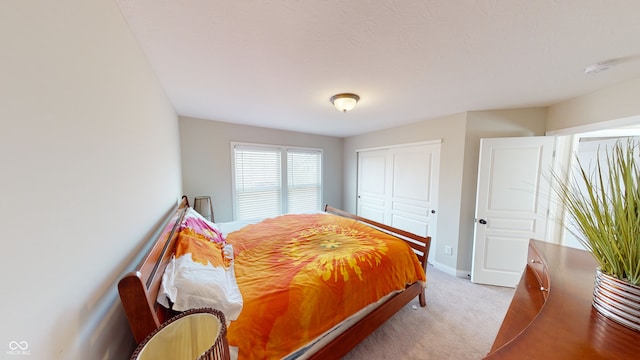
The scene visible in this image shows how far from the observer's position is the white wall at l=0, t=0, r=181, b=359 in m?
0.45

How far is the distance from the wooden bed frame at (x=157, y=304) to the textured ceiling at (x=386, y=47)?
49.5 inches

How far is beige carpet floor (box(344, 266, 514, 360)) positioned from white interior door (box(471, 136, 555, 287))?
0.29 m

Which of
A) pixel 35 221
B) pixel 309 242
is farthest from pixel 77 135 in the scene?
pixel 309 242

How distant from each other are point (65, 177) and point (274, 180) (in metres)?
3.40

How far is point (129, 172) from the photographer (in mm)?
1085

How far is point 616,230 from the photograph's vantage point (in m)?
0.75

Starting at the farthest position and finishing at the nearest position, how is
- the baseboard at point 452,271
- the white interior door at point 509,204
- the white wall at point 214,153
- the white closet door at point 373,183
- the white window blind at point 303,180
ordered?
the white window blind at point 303,180 < the white closet door at point 373,183 < the white wall at point 214,153 < the baseboard at point 452,271 < the white interior door at point 509,204

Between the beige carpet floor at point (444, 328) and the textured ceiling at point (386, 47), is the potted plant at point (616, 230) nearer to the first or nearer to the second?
the textured ceiling at point (386, 47)

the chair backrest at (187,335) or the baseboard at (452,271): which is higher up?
the chair backrest at (187,335)

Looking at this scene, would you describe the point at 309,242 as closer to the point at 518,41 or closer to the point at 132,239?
the point at 132,239

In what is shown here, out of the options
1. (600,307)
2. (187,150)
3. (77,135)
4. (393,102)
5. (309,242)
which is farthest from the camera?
(187,150)

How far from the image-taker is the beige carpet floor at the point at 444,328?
5.47ft

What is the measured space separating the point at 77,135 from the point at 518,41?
2.29 meters

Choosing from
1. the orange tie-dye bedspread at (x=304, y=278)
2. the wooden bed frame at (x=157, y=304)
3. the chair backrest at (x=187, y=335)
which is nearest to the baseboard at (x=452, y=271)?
the wooden bed frame at (x=157, y=304)
